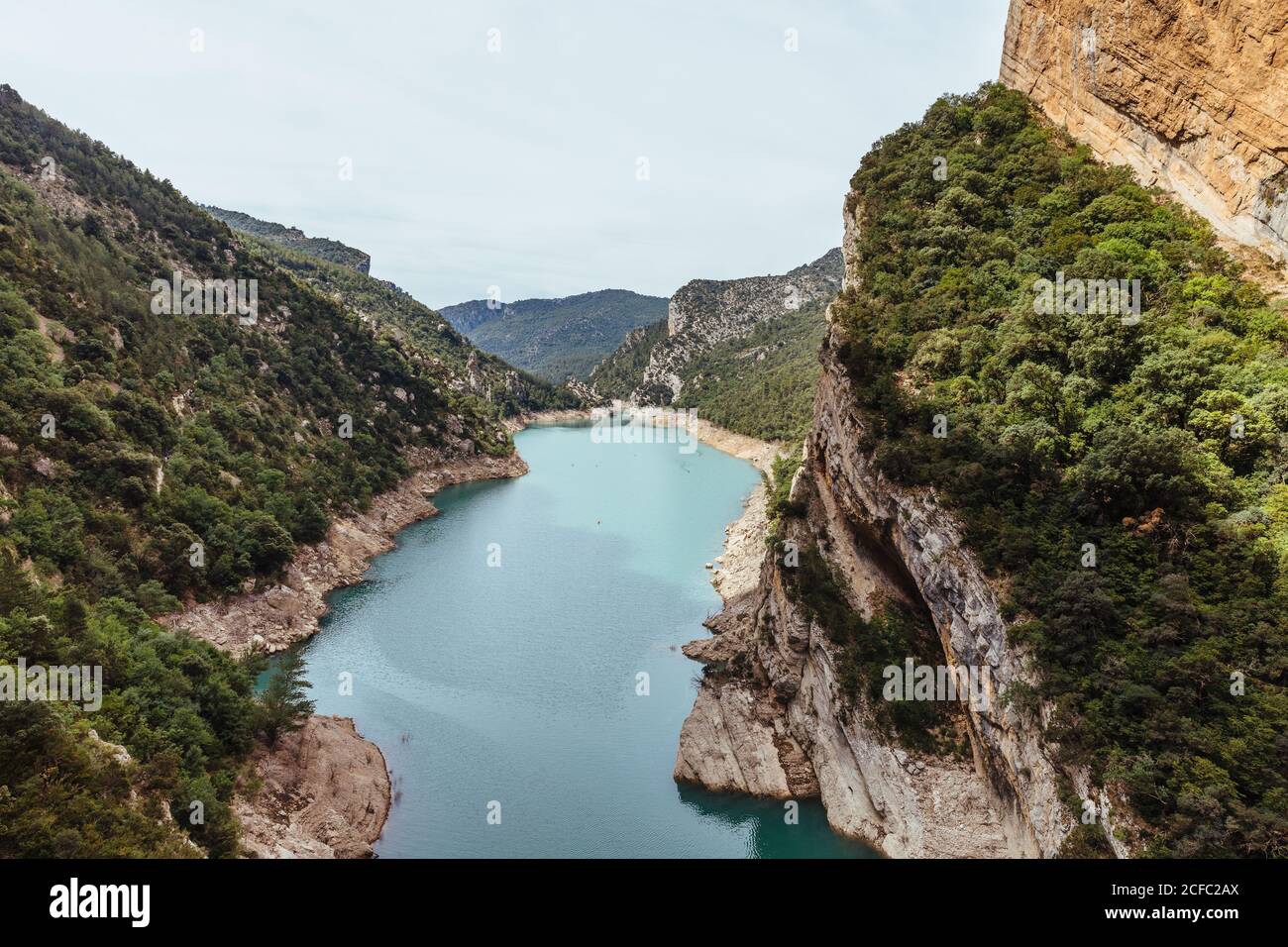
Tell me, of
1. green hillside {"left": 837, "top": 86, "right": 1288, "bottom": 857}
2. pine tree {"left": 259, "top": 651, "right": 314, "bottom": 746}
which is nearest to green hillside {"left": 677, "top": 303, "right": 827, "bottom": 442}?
green hillside {"left": 837, "top": 86, "right": 1288, "bottom": 857}

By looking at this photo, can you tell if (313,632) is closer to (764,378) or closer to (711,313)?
(764,378)

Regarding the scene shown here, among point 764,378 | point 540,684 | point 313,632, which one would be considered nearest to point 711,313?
point 764,378

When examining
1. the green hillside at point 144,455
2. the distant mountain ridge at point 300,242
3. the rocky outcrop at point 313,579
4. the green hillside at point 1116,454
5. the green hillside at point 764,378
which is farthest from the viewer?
the distant mountain ridge at point 300,242

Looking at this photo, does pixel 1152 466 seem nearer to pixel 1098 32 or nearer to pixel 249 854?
pixel 1098 32

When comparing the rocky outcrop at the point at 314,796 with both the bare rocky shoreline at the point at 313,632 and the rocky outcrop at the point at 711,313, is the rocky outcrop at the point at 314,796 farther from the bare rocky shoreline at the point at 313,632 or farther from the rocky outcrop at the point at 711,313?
the rocky outcrop at the point at 711,313

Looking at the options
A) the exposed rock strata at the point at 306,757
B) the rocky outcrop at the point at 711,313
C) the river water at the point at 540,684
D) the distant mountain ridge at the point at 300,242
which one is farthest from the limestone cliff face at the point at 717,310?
the exposed rock strata at the point at 306,757

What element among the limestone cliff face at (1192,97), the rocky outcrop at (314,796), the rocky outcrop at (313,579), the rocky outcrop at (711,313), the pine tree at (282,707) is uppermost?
the rocky outcrop at (711,313)
